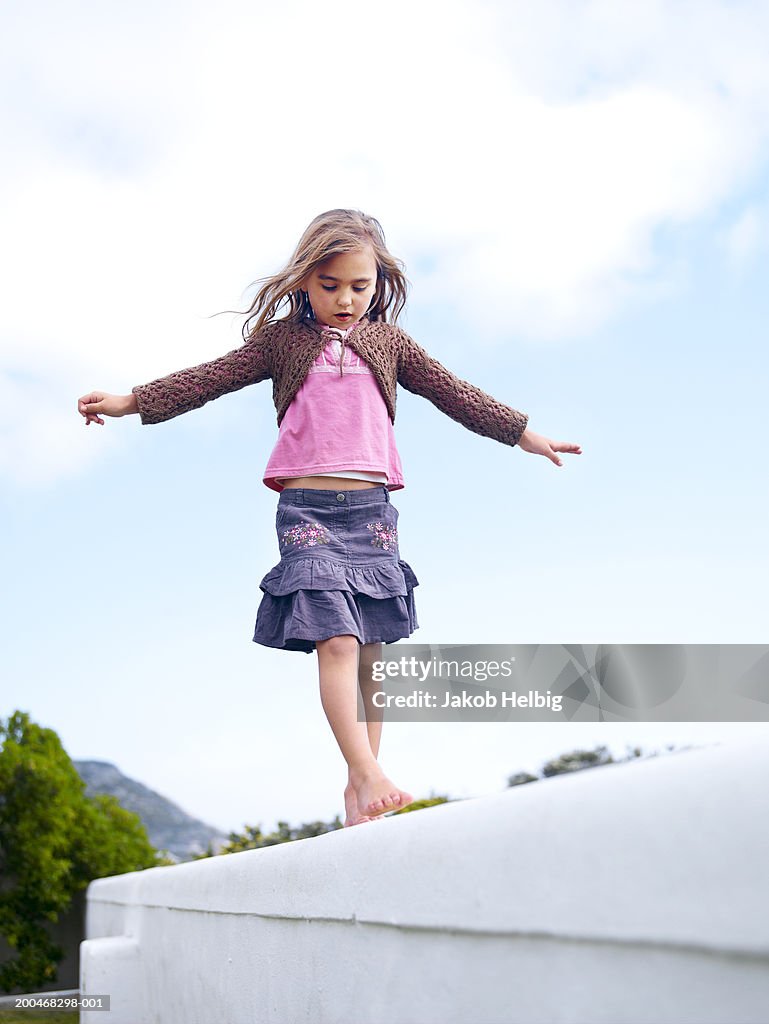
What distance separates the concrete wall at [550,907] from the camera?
97cm

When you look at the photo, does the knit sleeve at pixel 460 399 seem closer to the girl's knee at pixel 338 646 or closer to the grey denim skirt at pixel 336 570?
the grey denim skirt at pixel 336 570

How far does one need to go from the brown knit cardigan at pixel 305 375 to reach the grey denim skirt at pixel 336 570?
34 cm

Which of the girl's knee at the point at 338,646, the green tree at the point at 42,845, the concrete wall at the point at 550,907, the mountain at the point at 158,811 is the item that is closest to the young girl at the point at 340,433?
the girl's knee at the point at 338,646

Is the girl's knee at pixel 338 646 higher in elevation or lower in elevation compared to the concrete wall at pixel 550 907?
higher

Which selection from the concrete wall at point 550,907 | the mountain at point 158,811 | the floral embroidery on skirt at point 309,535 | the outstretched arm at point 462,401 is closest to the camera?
the concrete wall at point 550,907

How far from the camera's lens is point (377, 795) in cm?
265

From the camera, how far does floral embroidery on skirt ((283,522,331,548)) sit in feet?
9.31

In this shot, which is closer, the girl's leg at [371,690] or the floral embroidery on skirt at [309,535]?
the floral embroidery on skirt at [309,535]

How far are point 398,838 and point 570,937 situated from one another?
0.51 metres

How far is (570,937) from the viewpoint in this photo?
113 cm

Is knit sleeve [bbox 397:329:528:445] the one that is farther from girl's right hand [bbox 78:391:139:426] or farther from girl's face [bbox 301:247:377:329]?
girl's right hand [bbox 78:391:139:426]

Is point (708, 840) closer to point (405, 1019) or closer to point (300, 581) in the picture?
point (405, 1019)

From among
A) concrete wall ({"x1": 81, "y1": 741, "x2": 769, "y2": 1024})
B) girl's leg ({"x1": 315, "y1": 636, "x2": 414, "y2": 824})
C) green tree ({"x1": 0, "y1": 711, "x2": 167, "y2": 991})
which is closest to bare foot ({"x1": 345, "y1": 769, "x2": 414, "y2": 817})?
girl's leg ({"x1": 315, "y1": 636, "x2": 414, "y2": 824})

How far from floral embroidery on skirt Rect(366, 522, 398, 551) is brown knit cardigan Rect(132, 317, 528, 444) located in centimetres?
36
